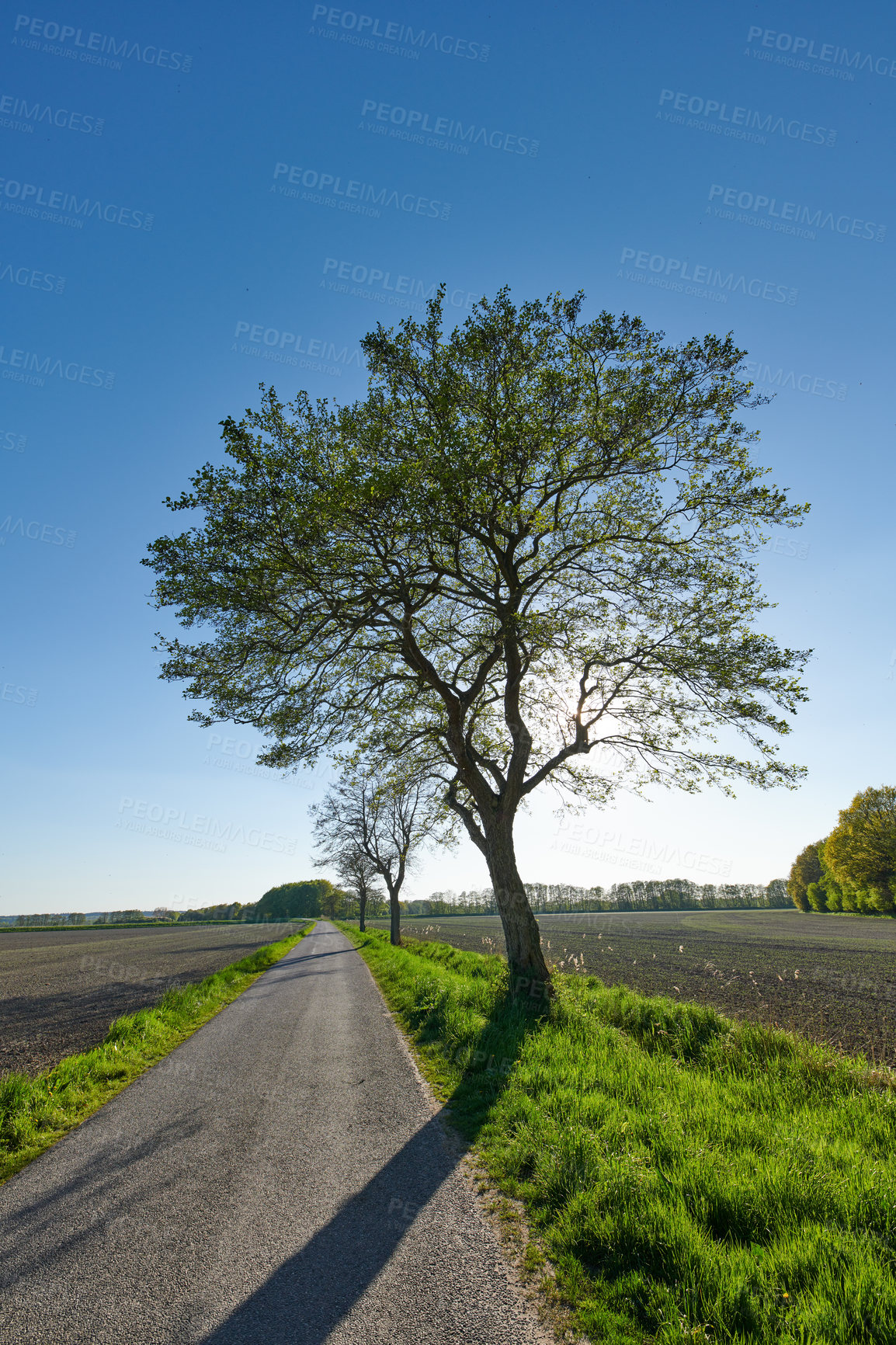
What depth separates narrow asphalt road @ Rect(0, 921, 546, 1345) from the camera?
3398mm

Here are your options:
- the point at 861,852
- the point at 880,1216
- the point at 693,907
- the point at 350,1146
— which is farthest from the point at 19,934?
the point at 693,907

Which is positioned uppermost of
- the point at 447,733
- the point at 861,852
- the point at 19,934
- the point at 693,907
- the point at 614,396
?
the point at 614,396

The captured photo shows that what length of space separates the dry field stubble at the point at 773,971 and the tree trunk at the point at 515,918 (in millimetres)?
3676

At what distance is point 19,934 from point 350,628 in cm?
8121

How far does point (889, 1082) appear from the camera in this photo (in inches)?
268

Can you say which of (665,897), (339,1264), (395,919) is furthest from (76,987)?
(665,897)

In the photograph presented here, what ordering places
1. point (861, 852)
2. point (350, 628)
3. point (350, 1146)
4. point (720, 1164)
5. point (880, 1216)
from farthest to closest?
point (861, 852) → point (350, 628) → point (350, 1146) → point (720, 1164) → point (880, 1216)

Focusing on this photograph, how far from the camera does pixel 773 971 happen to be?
78.4 ft

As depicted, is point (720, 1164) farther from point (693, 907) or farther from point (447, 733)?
point (693, 907)

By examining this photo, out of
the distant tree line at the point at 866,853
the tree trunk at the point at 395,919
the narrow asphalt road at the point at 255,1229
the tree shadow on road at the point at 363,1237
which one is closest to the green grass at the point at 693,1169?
the tree shadow on road at the point at 363,1237

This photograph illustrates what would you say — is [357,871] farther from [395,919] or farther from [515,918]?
[515,918]

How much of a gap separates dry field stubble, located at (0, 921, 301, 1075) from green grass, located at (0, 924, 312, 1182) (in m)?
0.78

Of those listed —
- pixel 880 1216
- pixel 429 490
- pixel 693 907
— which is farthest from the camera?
pixel 693 907

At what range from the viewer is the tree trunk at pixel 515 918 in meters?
11.7
